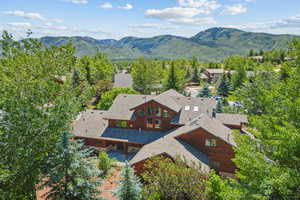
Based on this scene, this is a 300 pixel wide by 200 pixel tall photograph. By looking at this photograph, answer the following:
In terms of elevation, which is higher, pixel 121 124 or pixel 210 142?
pixel 210 142

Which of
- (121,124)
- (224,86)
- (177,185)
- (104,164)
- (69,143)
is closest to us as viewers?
(69,143)

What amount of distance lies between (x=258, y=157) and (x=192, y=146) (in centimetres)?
1510

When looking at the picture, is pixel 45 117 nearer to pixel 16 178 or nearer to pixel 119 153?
pixel 16 178

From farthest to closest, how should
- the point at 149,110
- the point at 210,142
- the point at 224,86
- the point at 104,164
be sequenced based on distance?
the point at 224,86
the point at 149,110
the point at 210,142
the point at 104,164

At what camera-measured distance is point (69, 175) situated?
14062mm

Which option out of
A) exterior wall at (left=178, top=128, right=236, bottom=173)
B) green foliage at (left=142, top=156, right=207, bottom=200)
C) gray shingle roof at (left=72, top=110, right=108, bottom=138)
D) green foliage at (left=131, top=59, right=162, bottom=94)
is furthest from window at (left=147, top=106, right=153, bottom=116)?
green foliage at (left=131, top=59, right=162, bottom=94)

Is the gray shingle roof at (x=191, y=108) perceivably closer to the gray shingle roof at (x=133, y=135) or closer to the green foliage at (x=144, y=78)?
the gray shingle roof at (x=133, y=135)

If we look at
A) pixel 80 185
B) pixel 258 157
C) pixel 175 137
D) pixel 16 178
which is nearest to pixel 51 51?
pixel 16 178

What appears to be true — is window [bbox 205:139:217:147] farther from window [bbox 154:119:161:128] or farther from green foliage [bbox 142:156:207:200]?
green foliage [bbox 142:156:207:200]

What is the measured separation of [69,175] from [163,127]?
707 inches

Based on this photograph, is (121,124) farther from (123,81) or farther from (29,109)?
(123,81)

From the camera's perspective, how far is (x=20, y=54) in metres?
11.8

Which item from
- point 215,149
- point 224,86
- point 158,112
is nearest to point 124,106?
point 158,112

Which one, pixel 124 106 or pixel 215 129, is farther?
pixel 124 106
